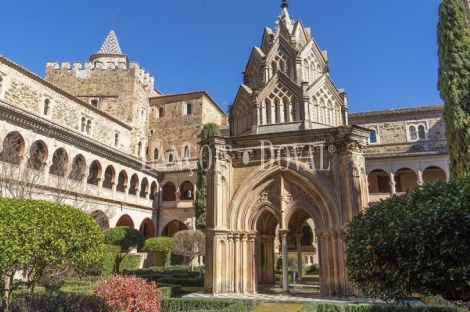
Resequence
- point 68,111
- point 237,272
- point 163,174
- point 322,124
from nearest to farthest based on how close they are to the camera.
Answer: point 237,272, point 322,124, point 68,111, point 163,174

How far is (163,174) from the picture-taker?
1422 inches

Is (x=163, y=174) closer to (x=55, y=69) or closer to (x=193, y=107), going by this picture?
(x=193, y=107)

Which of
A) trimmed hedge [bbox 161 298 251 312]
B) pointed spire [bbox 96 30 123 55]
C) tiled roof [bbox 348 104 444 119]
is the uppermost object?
pointed spire [bbox 96 30 123 55]

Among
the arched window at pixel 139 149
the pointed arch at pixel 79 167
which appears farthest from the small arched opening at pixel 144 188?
the pointed arch at pixel 79 167

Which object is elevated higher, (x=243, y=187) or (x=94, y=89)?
(x=94, y=89)

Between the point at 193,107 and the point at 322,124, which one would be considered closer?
the point at 322,124

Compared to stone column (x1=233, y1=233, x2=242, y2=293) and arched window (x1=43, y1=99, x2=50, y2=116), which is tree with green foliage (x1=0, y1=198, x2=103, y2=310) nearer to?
stone column (x1=233, y1=233, x2=242, y2=293)

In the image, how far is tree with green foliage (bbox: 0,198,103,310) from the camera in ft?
25.2

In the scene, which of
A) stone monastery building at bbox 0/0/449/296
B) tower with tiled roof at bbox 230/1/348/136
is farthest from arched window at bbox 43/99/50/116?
tower with tiled roof at bbox 230/1/348/136

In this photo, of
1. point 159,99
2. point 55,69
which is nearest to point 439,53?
point 159,99

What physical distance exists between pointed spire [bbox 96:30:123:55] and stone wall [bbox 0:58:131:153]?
11488 millimetres

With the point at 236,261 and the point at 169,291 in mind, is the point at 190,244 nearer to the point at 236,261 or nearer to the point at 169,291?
the point at 169,291

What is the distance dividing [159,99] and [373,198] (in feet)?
80.8

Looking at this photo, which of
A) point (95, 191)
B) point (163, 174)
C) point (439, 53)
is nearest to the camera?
point (439, 53)
